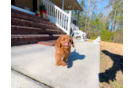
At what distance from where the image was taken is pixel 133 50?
23.6 inches

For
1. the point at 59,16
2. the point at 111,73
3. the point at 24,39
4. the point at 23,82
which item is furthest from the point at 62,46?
the point at 59,16

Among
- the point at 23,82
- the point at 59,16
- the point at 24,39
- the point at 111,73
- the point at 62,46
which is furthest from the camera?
the point at 59,16

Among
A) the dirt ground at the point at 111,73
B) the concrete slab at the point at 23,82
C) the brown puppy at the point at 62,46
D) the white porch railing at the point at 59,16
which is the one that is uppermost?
the white porch railing at the point at 59,16

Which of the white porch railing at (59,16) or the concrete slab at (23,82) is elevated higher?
the white porch railing at (59,16)

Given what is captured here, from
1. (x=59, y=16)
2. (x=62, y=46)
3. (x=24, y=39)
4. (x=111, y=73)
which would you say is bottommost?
(x=111, y=73)

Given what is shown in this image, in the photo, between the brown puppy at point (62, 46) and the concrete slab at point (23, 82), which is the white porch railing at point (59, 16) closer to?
the brown puppy at point (62, 46)

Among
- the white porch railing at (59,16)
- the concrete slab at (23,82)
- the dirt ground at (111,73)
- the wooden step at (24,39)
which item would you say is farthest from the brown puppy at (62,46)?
the white porch railing at (59,16)

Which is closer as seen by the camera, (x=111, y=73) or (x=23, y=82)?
(x=23, y=82)

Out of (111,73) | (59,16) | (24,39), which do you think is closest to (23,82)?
(111,73)

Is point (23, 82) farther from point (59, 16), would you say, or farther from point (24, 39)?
point (59, 16)

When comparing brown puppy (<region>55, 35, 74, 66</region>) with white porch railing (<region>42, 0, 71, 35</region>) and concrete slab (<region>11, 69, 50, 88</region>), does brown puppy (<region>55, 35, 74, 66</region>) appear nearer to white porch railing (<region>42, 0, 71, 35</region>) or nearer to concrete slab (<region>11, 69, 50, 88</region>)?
concrete slab (<region>11, 69, 50, 88</region>)

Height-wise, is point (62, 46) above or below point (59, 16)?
below

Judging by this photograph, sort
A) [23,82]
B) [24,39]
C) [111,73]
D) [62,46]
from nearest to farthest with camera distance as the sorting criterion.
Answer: [23,82] < [62,46] < [111,73] < [24,39]
